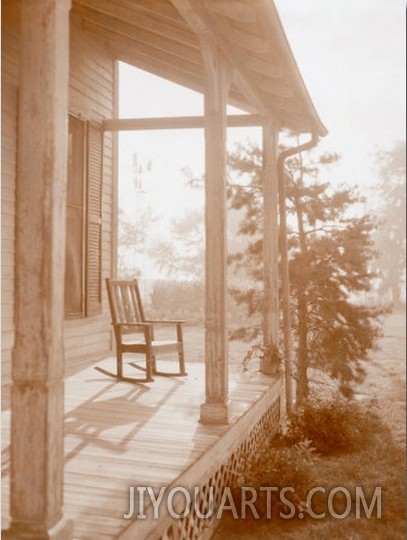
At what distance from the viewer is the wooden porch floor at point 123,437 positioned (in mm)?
2711

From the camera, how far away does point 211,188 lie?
4.16m

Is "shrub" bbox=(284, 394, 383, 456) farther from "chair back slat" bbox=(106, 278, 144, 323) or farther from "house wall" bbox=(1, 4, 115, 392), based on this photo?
"house wall" bbox=(1, 4, 115, 392)

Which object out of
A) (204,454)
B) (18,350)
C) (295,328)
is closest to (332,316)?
(295,328)

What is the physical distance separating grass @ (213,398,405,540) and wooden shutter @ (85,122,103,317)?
253cm

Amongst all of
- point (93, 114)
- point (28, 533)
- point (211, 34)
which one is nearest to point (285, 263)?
point (93, 114)

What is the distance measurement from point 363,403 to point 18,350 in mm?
7734

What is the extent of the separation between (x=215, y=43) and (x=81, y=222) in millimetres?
3004

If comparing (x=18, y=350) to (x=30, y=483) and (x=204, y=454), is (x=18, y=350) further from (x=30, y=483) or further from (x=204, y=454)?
(x=204, y=454)

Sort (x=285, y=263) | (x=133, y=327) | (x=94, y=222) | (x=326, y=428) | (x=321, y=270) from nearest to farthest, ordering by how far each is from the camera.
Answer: (x=133, y=327) → (x=326, y=428) → (x=94, y=222) → (x=285, y=263) → (x=321, y=270)

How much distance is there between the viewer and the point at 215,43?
13.4ft

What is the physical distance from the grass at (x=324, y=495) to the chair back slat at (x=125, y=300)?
187 cm

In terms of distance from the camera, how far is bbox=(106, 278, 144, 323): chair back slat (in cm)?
594

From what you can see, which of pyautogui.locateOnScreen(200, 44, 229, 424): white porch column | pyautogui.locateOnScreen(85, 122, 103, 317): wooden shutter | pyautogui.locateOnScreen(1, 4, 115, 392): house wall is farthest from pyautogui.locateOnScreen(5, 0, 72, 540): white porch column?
pyautogui.locateOnScreen(85, 122, 103, 317): wooden shutter

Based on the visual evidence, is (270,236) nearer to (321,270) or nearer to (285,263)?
(285,263)
